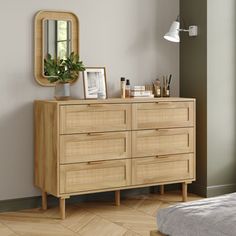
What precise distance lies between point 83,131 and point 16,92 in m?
0.68

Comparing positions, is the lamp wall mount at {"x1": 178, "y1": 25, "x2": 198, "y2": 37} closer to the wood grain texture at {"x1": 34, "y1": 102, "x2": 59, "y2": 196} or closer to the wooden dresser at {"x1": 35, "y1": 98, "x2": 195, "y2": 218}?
the wooden dresser at {"x1": 35, "y1": 98, "x2": 195, "y2": 218}

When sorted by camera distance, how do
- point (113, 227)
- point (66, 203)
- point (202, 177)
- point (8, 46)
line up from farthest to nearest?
point (202, 177), point (66, 203), point (8, 46), point (113, 227)

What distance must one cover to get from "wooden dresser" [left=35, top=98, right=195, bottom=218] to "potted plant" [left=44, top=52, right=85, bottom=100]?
→ 19 centimetres

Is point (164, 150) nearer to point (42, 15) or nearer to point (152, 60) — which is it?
point (152, 60)

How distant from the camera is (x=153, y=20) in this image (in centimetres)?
536

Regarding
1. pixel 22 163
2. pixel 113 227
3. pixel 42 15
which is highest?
pixel 42 15

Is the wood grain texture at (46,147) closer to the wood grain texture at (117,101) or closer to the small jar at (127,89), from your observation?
the wood grain texture at (117,101)

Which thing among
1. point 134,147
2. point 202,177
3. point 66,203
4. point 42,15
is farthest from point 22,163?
point 202,177

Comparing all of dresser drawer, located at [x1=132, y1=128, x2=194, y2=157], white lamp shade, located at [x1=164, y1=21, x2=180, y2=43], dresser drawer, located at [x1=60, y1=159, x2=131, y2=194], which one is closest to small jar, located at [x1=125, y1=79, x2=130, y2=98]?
dresser drawer, located at [x1=132, y1=128, x2=194, y2=157]

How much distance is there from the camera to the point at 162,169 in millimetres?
4973

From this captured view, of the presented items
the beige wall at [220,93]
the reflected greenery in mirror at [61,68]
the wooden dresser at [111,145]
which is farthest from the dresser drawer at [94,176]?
the beige wall at [220,93]

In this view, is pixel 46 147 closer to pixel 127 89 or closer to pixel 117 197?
pixel 117 197

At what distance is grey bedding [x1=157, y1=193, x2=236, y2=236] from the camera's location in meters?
2.65

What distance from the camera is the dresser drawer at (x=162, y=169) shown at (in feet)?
15.9
